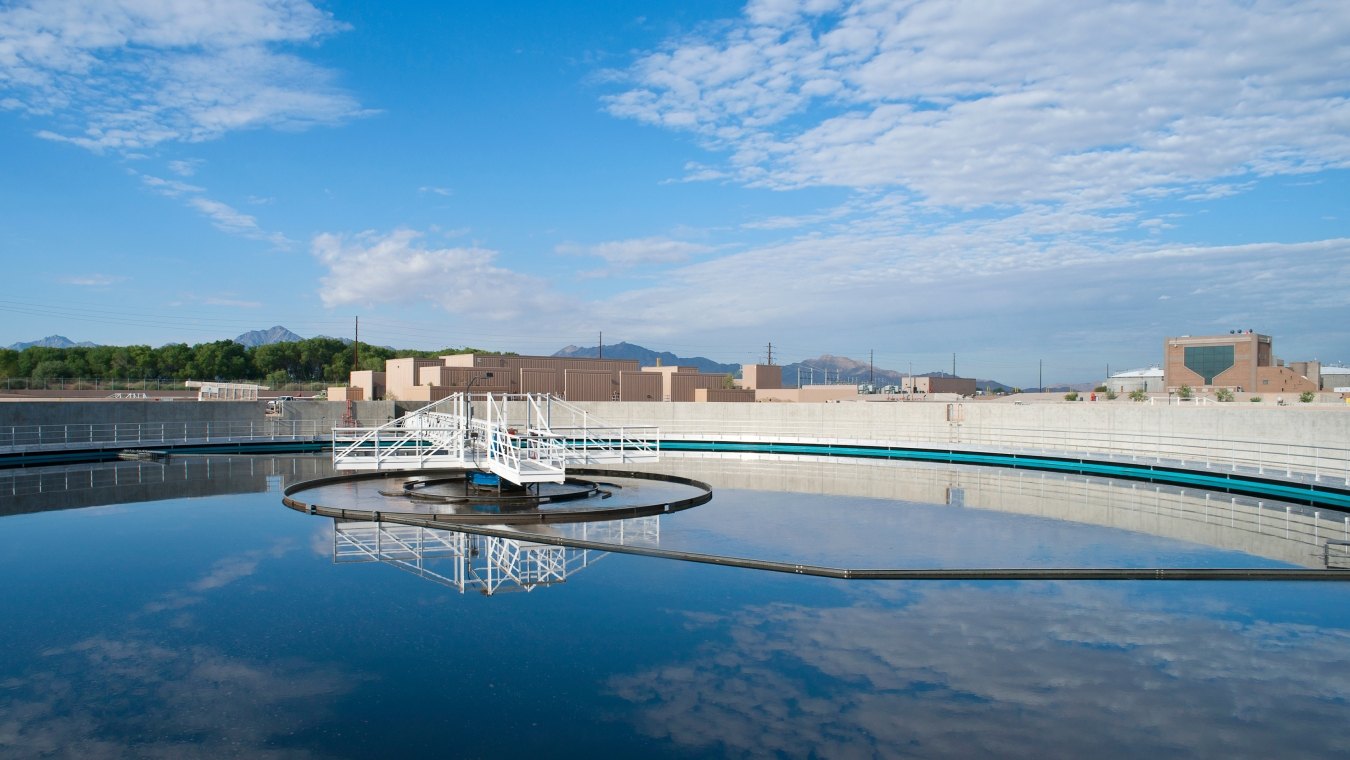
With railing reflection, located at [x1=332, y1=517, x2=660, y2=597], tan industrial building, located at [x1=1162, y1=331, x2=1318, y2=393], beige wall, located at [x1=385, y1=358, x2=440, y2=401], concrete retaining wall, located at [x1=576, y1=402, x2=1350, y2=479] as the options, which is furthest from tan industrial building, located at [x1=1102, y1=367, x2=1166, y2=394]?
railing reflection, located at [x1=332, y1=517, x2=660, y2=597]

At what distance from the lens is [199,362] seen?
3031 inches

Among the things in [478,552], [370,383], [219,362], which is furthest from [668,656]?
[219,362]

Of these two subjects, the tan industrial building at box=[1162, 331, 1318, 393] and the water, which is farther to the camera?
the tan industrial building at box=[1162, 331, 1318, 393]

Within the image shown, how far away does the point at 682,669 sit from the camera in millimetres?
7285

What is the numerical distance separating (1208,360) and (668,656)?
256 ft

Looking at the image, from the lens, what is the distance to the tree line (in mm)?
70812

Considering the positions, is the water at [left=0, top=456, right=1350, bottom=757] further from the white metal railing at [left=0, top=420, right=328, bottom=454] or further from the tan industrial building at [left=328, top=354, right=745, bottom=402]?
the tan industrial building at [left=328, top=354, right=745, bottom=402]

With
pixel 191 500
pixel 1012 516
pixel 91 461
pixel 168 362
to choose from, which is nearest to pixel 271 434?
pixel 91 461

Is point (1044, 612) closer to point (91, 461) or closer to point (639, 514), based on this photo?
point (639, 514)

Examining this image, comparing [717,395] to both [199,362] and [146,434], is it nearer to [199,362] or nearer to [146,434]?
[146,434]

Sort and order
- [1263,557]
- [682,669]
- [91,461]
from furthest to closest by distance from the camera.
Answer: [91,461], [1263,557], [682,669]

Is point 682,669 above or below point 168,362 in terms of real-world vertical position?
below

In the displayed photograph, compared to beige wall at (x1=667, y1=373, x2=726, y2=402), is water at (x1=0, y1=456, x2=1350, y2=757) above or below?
below

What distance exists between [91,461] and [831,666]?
89.5ft
